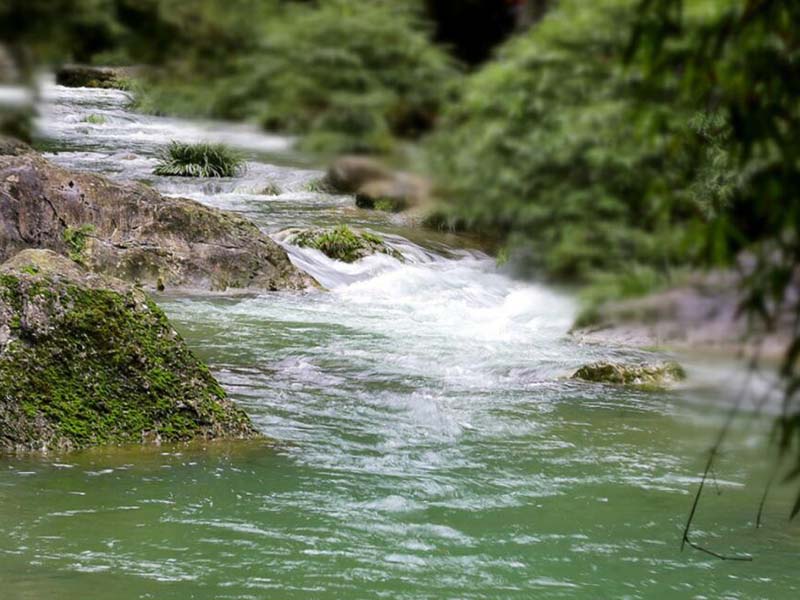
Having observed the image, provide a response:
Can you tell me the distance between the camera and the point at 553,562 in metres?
6.95

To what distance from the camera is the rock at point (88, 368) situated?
8000 mm

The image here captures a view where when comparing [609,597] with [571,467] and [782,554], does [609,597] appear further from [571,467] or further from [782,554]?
[571,467]

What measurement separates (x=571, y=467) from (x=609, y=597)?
235cm

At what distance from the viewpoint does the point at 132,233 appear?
14914mm

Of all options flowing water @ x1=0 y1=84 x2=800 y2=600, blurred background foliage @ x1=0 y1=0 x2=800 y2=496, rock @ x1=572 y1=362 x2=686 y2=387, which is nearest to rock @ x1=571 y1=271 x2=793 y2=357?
blurred background foliage @ x1=0 y1=0 x2=800 y2=496

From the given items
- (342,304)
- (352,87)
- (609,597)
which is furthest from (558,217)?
(342,304)

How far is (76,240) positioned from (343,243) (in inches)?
167

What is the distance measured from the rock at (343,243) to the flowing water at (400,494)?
435cm

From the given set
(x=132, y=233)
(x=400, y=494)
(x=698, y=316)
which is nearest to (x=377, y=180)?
(x=698, y=316)

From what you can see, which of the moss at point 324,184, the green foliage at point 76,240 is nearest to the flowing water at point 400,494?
the moss at point 324,184

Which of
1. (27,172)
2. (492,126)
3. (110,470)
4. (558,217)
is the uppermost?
(492,126)

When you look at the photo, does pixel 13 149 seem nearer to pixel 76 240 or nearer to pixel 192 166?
pixel 76 240

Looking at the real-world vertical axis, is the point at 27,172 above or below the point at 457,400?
above

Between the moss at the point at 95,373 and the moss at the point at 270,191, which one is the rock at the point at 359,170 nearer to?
the moss at the point at 95,373
